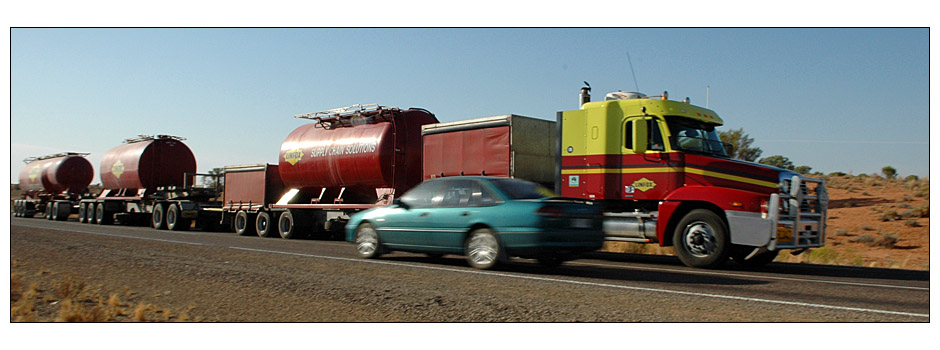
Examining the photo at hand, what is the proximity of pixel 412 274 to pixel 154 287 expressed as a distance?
3242 millimetres

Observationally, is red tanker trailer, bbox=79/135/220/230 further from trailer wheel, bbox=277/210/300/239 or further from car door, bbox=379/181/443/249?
car door, bbox=379/181/443/249

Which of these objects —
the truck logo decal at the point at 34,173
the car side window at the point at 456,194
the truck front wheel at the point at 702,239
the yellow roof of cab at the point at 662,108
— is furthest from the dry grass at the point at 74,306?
the truck logo decal at the point at 34,173

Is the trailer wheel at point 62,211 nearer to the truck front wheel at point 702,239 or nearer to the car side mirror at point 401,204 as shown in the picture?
the car side mirror at point 401,204

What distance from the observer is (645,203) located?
12.8 meters

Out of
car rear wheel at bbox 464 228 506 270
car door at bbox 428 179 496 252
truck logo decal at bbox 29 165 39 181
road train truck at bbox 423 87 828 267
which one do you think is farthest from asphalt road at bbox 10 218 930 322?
truck logo decal at bbox 29 165 39 181

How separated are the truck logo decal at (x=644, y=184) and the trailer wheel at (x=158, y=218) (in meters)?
21.4

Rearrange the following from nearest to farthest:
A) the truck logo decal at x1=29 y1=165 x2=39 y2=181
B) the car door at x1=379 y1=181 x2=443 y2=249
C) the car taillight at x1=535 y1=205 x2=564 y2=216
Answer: the car taillight at x1=535 y1=205 x2=564 y2=216
the car door at x1=379 y1=181 x2=443 y2=249
the truck logo decal at x1=29 y1=165 x2=39 y2=181

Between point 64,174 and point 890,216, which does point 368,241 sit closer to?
point 890,216

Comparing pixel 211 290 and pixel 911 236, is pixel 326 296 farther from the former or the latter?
pixel 911 236

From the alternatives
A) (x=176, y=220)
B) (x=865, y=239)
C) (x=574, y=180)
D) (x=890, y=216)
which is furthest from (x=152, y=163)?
(x=890, y=216)

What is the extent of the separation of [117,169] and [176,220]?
6.52 m

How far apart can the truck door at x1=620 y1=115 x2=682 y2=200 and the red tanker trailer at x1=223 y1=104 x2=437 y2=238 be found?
715 centimetres

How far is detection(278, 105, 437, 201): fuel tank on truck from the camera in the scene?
18109mm

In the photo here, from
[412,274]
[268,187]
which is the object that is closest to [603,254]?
[412,274]
